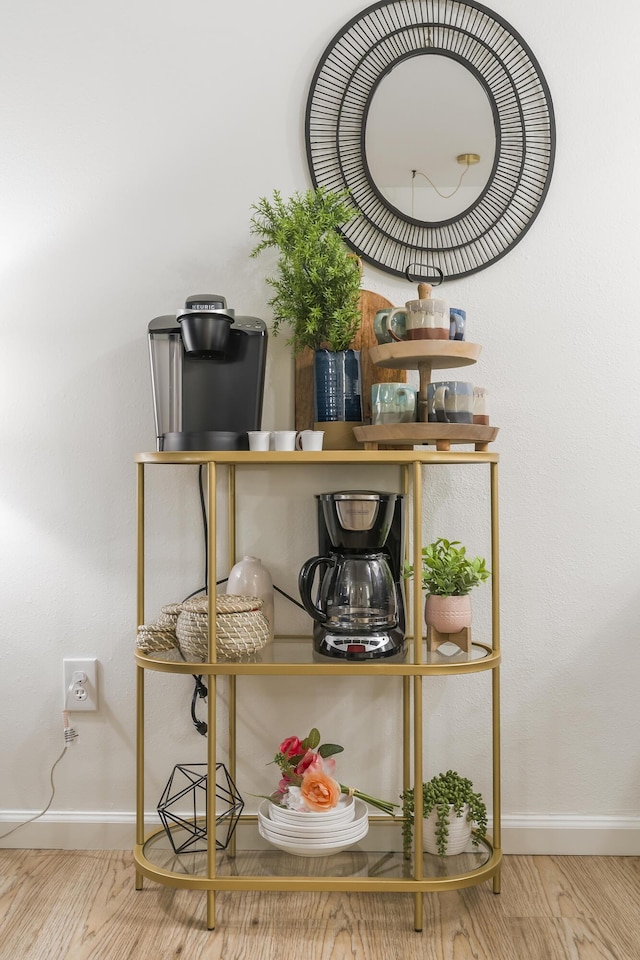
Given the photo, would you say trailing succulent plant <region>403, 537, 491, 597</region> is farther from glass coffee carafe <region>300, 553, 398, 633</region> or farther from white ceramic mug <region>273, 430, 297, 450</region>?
white ceramic mug <region>273, 430, 297, 450</region>

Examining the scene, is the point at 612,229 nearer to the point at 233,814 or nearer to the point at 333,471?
the point at 333,471

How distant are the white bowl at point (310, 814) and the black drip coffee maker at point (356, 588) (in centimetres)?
31

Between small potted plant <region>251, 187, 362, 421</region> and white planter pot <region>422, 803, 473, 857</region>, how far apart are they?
870mm

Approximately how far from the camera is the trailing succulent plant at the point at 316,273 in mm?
1668

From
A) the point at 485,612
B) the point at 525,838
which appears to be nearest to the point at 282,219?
the point at 485,612

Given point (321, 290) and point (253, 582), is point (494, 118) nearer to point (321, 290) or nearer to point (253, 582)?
point (321, 290)

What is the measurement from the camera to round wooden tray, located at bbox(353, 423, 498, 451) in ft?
5.24

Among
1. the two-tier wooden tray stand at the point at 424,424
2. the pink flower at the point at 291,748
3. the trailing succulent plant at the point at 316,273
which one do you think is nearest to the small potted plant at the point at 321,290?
the trailing succulent plant at the point at 316,273

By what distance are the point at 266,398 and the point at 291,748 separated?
0.79 meters

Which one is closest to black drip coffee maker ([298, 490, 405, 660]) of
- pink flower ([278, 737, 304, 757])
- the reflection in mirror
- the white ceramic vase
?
the white ceramic vase

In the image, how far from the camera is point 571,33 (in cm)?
187

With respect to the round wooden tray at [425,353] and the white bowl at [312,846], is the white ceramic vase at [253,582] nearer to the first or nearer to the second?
the white bowl at [312,846]

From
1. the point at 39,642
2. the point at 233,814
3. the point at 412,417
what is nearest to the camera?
the point at 412,417

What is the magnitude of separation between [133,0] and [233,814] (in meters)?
1.88
